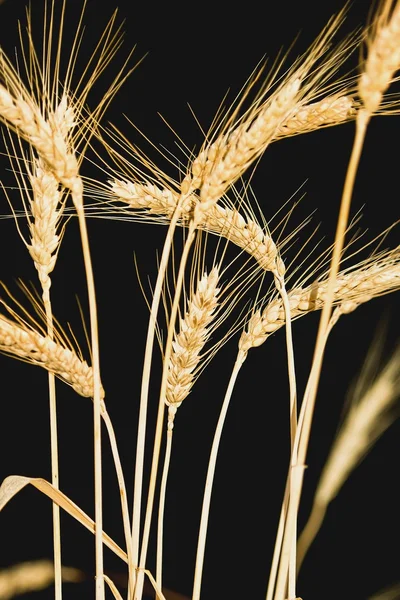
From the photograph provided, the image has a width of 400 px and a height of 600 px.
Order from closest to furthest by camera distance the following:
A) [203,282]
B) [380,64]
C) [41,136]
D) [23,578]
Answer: [380,64], [41,136], [203,282], [23,578]

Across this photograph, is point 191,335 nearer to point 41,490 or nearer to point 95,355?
point 95,355

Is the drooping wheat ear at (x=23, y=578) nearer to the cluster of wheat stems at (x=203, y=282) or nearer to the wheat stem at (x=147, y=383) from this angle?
the cluster of wheat stems at (x=203, y=282)

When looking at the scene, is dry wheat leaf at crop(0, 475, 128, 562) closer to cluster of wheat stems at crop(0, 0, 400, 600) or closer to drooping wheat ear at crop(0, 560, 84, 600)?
cluster of wheat stems at crop(0, 0, 400, 600)

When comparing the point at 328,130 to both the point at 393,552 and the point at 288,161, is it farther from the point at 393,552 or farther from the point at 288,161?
the point at 393,552

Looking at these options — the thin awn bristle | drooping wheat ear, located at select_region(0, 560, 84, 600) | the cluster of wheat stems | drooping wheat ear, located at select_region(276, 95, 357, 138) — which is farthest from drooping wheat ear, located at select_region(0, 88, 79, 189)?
drooping wheat ear, located at select_region(0, 560, 84, 600)

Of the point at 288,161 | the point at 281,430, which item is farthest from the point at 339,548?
the point at 288,161

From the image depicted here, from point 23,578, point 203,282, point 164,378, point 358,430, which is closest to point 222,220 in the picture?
point 203,282

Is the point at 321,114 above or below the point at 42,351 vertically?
above
